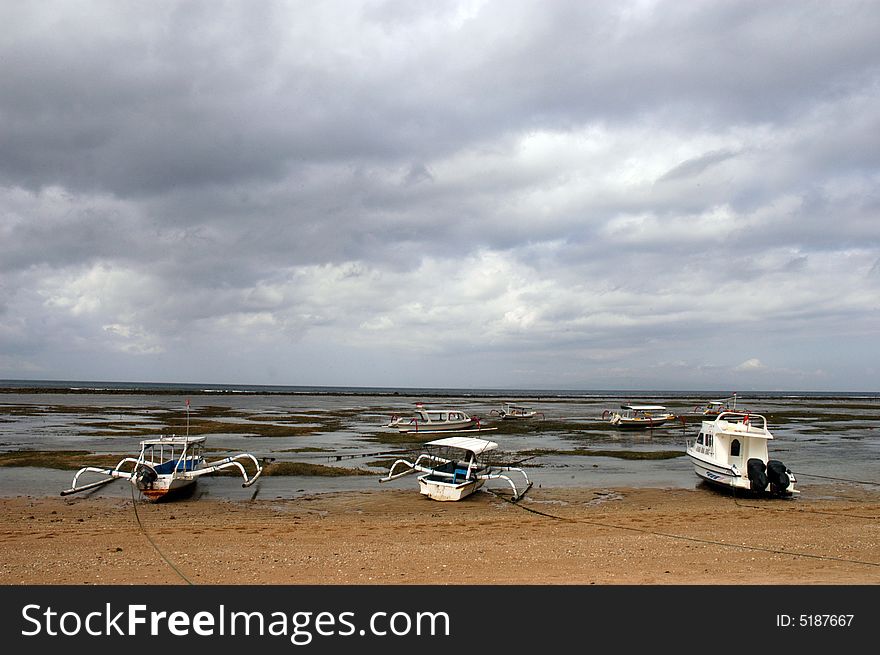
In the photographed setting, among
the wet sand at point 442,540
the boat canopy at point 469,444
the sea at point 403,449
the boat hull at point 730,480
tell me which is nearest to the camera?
the wet sand at point 442,540

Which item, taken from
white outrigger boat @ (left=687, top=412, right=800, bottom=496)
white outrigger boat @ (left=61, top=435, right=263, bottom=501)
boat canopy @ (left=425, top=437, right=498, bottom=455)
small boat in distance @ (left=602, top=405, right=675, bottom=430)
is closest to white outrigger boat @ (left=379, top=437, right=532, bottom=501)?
boat canopy @ (left=425, top=437, right=498, bottom=455)

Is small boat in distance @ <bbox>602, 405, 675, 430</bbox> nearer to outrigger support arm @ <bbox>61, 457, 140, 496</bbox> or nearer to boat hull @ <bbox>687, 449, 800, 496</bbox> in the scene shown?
boat hull @ <bbox>687, 449, 800, 496</bbox>

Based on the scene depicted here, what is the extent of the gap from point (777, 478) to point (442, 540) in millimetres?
16302

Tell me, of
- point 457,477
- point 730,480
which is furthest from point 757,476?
point 457,477

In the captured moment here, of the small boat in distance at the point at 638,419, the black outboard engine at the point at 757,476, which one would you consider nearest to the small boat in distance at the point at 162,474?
the black outboard engine at the point at 757,476

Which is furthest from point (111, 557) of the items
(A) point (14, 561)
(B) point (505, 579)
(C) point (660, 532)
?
(C) point (660, 532)

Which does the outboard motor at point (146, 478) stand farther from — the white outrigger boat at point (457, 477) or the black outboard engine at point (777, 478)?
the black outboard engine at point (777, 478)

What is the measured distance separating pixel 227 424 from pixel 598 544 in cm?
5823

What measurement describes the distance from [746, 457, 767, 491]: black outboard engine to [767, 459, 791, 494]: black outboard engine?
27 cm

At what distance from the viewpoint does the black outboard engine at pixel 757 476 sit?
995 inches

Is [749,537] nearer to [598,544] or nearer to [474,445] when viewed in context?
[598,544]

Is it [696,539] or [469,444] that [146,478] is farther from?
[696,539]

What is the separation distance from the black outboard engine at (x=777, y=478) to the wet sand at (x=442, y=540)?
537 mm

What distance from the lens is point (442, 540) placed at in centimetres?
1684
